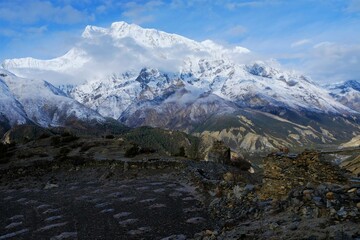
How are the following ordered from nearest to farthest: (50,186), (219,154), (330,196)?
1. (330,196)
2. (50,186)
3. (219,154)

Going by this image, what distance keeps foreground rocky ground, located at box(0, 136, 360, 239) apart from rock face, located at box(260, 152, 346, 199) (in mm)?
49

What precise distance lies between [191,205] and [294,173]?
1004cm

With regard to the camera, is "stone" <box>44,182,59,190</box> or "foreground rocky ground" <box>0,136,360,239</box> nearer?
"foreground rocky ground" <box>0,136,360,239</box>

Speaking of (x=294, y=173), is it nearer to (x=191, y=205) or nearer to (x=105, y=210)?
(x=191, y=205)

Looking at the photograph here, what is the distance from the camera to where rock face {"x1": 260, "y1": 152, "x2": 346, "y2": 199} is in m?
21.3

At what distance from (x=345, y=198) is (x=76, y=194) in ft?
90.3

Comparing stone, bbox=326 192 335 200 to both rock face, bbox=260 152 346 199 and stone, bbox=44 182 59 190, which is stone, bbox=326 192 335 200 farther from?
stone, bbox=44 182 59 190

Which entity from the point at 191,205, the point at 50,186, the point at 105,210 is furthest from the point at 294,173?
the point at 50,186

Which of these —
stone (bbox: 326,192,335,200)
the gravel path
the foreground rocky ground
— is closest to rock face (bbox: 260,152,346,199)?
the foreground rocky ground

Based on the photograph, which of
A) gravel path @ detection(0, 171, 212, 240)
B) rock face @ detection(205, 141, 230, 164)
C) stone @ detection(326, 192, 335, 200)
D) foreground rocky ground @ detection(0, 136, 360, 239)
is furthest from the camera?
rock face @ detection(205, 141, 230, 164)

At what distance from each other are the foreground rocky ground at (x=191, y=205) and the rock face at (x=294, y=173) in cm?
5

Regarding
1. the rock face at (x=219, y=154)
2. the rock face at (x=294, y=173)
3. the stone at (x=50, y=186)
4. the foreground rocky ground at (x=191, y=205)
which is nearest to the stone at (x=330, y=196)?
the foreground rocky ground at (x=191, y=205)

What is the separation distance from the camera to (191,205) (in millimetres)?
30281

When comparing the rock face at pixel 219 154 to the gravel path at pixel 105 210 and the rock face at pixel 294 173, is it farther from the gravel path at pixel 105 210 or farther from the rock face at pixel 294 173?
the rock face at pixel 294 173
